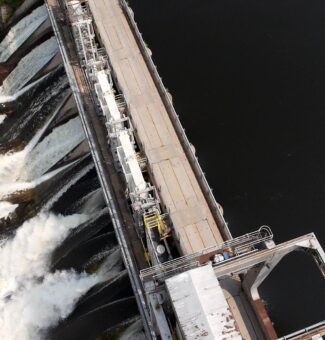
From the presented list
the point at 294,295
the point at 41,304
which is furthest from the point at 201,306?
the point at 41,304

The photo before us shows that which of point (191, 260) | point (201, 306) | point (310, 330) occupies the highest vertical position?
point (191, 260)

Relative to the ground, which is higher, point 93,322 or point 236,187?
point 236,187

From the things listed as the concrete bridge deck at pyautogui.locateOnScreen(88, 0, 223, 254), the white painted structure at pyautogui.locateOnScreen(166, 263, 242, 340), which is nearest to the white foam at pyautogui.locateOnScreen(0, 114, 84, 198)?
the concrete bridge deck at pyautogui.locateOnScreen(88, 0, 223, 254)

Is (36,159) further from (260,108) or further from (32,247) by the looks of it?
(260,108)

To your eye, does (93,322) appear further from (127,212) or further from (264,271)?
(264,271)

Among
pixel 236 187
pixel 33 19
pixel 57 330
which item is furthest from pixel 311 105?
pixel 33 19

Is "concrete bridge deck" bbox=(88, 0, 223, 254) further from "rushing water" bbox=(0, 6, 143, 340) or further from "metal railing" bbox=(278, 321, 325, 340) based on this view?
"metal railing" bbox=(278, 321, 325, 340)

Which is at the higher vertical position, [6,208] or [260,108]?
[260,108]
